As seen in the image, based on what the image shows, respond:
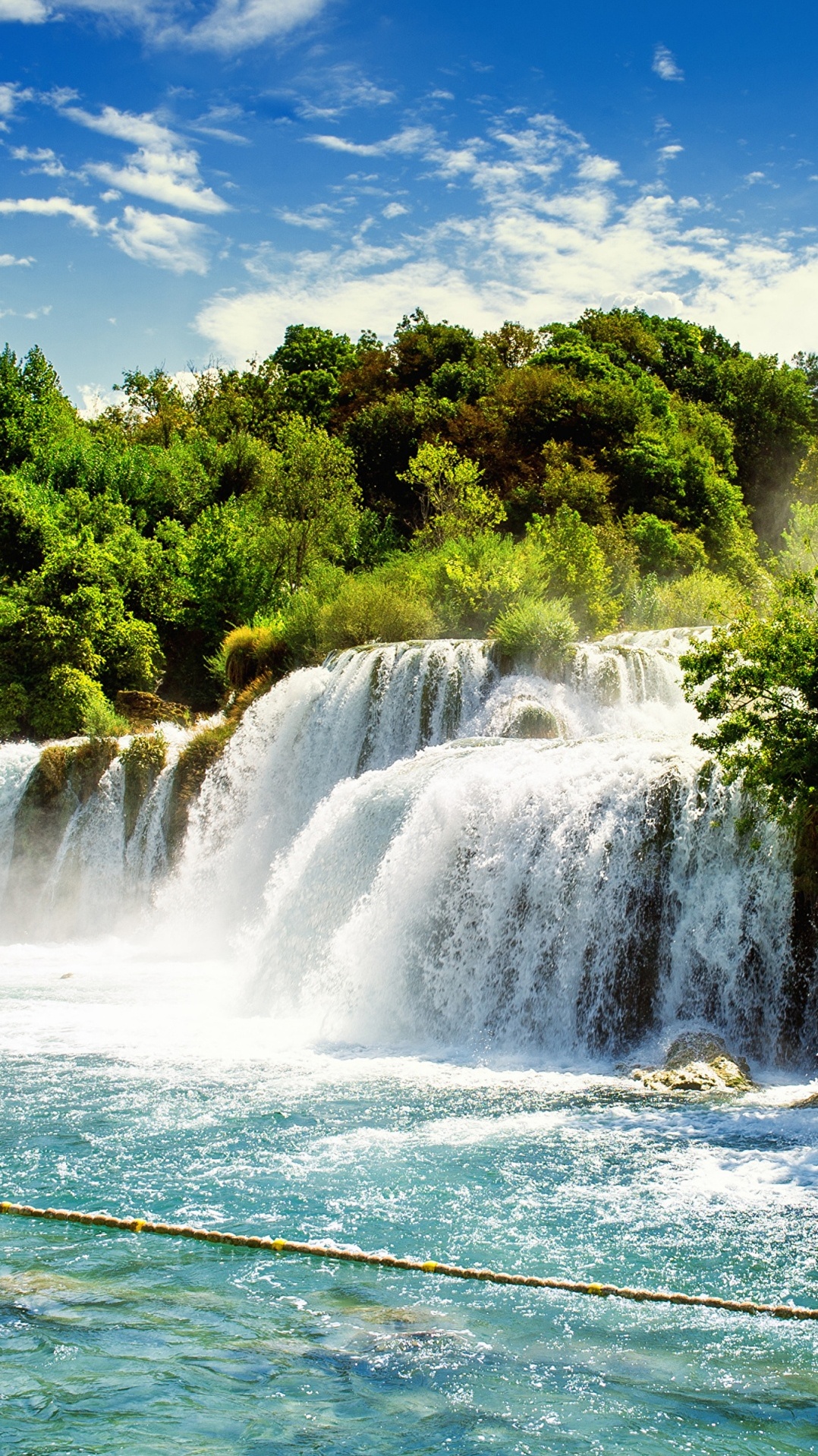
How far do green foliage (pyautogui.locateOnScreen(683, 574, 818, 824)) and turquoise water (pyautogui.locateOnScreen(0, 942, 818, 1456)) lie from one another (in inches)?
117

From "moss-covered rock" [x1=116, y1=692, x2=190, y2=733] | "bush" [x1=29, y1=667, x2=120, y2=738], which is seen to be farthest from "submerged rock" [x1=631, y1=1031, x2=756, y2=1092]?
"bush" [x1=29, y1=667, x2=120, y2=738]

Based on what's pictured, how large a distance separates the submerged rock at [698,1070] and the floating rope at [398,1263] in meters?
3.94

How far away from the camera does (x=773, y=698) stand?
11.4 metres

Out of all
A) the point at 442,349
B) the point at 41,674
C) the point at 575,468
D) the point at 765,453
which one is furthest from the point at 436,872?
the point at 765,453

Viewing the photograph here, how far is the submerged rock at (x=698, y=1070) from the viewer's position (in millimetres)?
10750

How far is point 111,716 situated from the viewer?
83.0 ft

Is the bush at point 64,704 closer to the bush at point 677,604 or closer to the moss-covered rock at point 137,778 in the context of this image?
the moss-covered rock at point 137,778

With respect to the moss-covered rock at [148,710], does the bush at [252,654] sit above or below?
above

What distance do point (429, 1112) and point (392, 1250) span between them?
9.32 ft

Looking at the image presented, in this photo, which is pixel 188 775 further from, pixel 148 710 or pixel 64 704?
pixel 64 704

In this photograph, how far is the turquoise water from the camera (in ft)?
17.7

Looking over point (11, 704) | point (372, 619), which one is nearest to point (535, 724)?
point (372, 619)

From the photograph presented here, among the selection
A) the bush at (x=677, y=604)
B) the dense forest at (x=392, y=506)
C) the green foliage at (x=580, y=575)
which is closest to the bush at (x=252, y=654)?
the dense forest at (x=392, y=506)

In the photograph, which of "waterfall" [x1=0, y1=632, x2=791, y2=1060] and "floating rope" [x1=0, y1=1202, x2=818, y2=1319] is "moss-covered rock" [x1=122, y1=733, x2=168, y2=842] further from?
"floating rope" [x1=0, y1=1202, x2=818, y2=1319]
